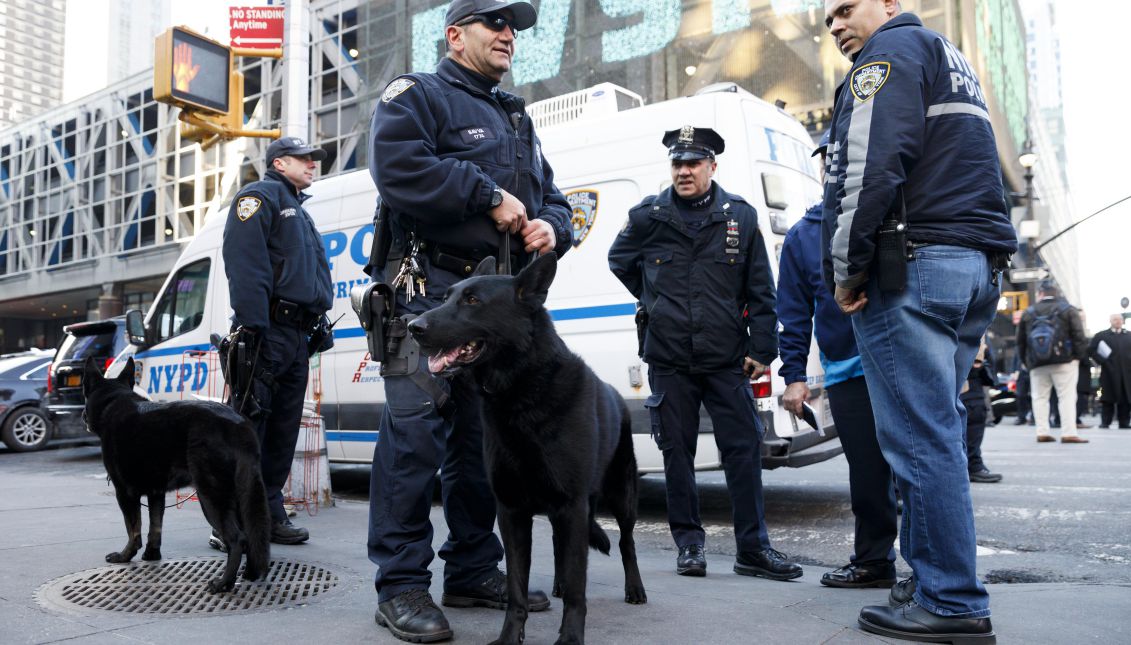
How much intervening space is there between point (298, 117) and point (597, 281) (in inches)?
169

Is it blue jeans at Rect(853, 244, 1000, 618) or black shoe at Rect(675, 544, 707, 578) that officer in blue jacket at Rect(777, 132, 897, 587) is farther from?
blue jeans at Rect(853, 244, 1000, 618)

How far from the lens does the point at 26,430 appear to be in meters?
12.1

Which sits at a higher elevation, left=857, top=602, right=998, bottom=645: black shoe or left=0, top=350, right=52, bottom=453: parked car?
left=0, top=350, right=52, bottom=453: parked car

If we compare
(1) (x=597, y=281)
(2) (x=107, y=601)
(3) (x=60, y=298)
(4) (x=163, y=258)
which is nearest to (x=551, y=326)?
(2) (x=107, y=601)

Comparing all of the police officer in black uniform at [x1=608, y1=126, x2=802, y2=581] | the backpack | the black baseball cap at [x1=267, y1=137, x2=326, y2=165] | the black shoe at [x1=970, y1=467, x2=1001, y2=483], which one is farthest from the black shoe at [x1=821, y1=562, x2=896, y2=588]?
the backpack

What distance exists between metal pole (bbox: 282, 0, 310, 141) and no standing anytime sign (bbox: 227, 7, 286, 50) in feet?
0.38

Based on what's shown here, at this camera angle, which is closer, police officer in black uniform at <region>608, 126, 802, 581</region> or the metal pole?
police officer in black uniform at <region>608, 126, 802, 581</region>

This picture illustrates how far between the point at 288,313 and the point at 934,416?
11.3 ft

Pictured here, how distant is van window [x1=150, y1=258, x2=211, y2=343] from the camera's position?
698cm

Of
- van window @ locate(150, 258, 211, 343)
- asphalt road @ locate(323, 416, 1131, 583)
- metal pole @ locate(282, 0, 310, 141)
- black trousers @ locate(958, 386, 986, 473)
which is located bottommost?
asphalt road @ locate(323, 416, 1131, 583)

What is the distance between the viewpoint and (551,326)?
2.65m

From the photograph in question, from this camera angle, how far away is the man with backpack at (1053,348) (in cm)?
1077

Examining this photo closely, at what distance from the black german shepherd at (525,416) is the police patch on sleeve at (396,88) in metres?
0.82

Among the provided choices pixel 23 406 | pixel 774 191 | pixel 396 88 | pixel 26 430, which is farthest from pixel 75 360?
pixel 396 88
